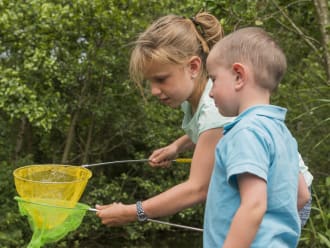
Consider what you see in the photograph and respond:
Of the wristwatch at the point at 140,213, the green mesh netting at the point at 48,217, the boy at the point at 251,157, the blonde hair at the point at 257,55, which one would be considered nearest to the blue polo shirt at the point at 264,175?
the boy at the point at 251,157

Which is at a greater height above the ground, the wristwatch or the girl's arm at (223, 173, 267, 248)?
the girl's arm at (223, 173, 267, 248)

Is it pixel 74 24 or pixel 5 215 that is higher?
pixel 74 24

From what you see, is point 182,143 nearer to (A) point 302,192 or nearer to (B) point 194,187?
(B) point 194,187

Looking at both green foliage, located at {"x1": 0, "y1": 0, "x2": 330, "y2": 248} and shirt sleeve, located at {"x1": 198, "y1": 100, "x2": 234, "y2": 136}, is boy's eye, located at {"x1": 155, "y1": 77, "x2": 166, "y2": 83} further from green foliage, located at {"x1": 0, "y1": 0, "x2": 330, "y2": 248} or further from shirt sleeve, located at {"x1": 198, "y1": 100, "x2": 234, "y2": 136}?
green foliage, located at {"x1": 0, "y1": 0, "x2": 330, "y2": 248}

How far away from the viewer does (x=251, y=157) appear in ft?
6.06

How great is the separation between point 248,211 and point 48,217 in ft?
3.34

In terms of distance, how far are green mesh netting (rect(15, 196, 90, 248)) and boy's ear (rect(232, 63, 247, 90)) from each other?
0.90m

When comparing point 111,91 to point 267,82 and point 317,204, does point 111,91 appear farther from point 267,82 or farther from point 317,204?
point 267,82

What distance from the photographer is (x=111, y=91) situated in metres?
5.80

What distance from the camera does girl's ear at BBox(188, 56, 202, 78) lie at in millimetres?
2562

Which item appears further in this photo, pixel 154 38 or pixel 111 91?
pixel 111 91

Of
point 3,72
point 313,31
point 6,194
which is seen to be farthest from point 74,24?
point 313,31

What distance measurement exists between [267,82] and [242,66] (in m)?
0.10

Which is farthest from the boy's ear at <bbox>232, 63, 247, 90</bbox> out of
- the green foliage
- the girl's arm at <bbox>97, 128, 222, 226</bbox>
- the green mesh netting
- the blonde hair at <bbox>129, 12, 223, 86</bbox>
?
the green foliage
